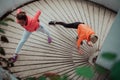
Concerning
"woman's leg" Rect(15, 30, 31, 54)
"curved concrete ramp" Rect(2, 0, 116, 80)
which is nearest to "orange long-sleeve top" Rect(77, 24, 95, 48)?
"curved concrete ramp" Rect(2, 0, 116, 80)

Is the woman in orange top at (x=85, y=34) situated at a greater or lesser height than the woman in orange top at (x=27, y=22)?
greater

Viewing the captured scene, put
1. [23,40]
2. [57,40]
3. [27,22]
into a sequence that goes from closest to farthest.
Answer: [27,22] → [23,40] → [57,40]

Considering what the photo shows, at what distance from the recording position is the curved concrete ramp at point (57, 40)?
4.00m

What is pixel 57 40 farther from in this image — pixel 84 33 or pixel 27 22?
pixel 27 22

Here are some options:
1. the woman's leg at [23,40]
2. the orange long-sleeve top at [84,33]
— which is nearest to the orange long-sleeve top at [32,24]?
the woman's leg at [23,40]

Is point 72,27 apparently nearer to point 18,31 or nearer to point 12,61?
point 18,31

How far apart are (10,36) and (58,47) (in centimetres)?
93

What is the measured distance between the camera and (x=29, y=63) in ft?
13.1

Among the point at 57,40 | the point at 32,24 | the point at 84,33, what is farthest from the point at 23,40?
the point at 84,33

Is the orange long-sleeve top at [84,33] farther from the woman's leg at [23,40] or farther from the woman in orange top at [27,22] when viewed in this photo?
the woman's leg at [23,40]

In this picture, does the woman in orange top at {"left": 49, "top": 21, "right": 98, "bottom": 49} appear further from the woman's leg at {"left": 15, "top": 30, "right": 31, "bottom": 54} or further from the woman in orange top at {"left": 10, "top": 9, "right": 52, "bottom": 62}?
the woman's leg at {"left": 15, "top": 30, "right": 31, "bottom": 54}

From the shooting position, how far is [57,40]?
4543 mm

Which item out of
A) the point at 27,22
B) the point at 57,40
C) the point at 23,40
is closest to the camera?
the point at 27,22

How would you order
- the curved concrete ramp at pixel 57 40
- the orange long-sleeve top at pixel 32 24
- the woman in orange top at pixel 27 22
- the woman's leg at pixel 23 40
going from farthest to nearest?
the curved concrete ramp at pixel 57 40, the woman's leg at pixel 23 40, the orange long-sleeve top at pixel 32 24, the woman in orange top at pixel 27 22
